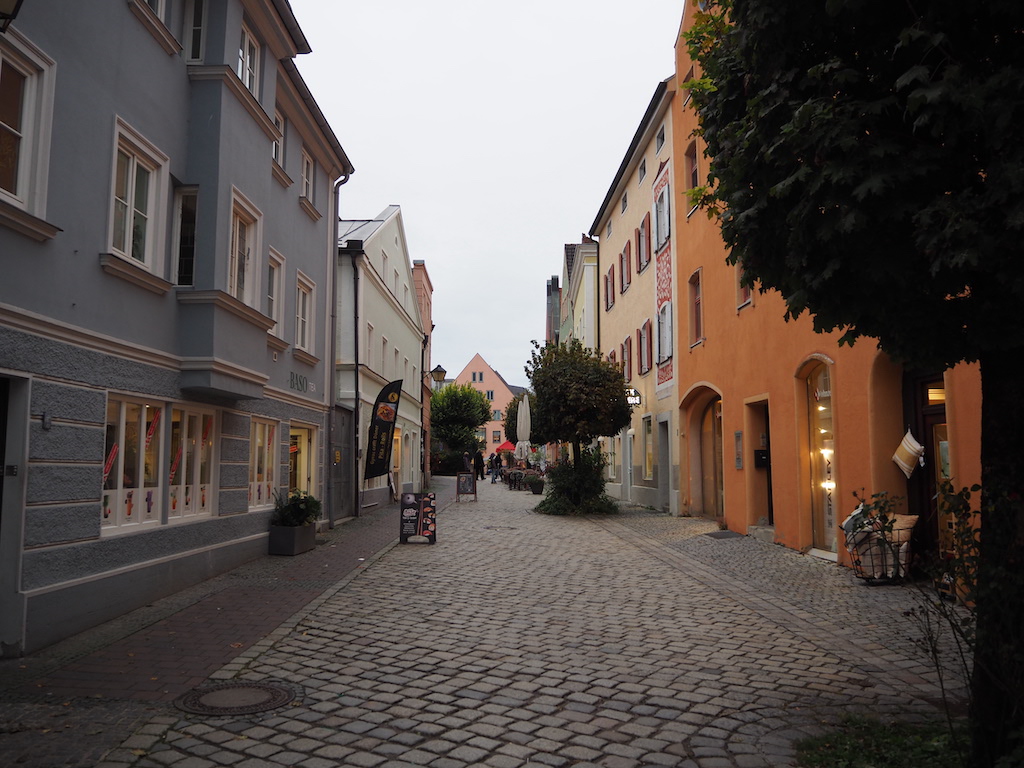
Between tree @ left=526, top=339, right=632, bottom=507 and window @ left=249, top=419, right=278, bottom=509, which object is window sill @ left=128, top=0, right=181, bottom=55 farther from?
tree @ left=526, top=339, right=632, bottom=507

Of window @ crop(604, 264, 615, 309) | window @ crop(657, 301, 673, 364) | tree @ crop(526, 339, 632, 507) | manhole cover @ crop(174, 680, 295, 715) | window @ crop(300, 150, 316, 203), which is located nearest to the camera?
manhole cover @ crop(174, 680, 295, 715)

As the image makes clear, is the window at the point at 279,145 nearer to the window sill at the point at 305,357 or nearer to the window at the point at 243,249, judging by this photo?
the window at the point at 243,249

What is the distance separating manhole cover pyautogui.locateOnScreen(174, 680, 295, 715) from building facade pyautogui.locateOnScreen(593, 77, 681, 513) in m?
15.0

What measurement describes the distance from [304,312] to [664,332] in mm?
9452

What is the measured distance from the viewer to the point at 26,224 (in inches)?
249

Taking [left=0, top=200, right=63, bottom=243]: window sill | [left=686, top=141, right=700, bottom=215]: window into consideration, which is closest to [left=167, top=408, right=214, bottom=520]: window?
[left=0, top=200, right=63, bottom=243]: window sill

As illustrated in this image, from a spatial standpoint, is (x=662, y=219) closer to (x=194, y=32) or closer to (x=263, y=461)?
(x=263, y=461)

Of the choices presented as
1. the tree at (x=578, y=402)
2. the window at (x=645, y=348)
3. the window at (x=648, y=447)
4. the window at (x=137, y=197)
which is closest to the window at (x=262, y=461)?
the window at (x=137, y=197)

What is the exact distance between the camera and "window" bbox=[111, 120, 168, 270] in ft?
26.6

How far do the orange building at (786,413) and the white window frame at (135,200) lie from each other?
545cm

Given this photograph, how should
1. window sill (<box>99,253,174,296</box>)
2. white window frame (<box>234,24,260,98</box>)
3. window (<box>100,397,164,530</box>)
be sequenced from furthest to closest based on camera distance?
white window frame (<box>234,24,260,98</box>) < window (<box>100,397,164,530</box>) < window sill (<box>99,253,174,296</box>)

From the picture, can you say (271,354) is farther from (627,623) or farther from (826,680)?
(826,680)

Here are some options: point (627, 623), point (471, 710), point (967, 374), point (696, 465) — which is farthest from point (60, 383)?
point (696, 465)

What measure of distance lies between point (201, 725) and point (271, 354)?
8.84m
